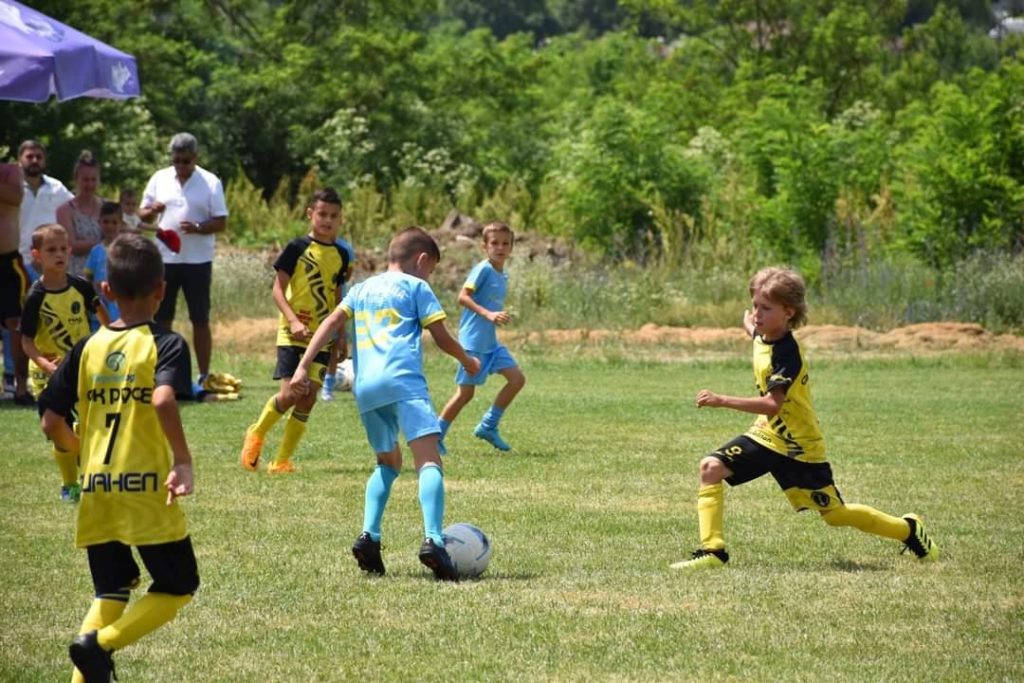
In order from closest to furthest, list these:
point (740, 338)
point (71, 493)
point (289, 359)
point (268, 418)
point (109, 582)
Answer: point (109, 582)
point (71, 493)
point (268, 418)
point (289, 359)
point (740, 338)

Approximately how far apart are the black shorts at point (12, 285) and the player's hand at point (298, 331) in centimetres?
277

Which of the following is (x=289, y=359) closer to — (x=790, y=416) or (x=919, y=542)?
(x=790, y=416)

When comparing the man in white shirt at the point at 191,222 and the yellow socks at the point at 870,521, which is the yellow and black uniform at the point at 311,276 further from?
the yellow socks at the point at 870,521

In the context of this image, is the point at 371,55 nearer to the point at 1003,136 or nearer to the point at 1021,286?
the point at 1003,136

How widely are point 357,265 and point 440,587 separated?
1696cm

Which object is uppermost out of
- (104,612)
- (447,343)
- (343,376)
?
(447,343)

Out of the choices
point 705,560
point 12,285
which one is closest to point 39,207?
point 12,285

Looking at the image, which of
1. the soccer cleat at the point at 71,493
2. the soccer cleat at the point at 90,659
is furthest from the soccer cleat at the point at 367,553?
the soccer cleat at the point at 71,493

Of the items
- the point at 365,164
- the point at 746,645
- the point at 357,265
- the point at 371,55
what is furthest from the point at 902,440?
the point at 371,55

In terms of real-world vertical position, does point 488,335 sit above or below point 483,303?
below

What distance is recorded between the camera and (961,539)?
8.62 meters

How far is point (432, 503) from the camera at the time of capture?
24.7 feet

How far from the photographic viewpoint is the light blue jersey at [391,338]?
770 cm

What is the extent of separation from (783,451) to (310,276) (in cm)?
461
